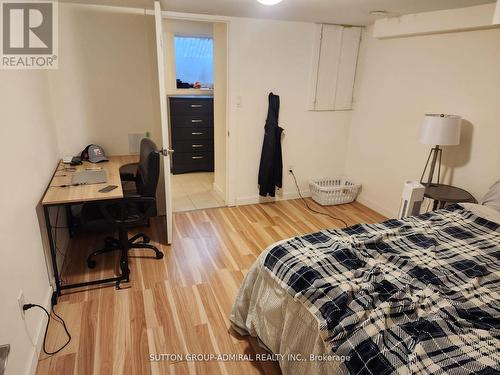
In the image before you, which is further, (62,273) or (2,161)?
Result: (62,273)

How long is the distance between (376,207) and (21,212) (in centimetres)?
354

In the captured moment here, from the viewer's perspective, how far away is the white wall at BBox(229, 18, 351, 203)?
346cm

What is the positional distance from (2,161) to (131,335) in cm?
121

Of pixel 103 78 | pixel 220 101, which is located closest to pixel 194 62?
pixel 220 101

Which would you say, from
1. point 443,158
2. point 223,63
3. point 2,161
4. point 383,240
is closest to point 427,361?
point 383,240

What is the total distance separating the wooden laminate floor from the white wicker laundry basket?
0.65m

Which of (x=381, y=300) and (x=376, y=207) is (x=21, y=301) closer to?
(x=381, y=300)

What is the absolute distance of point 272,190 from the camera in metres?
3.91

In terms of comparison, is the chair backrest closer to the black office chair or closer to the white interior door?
the black office chair

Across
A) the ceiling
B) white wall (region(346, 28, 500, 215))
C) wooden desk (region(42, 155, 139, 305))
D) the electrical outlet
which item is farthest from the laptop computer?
white wall (region(346, 28, 500, 215))

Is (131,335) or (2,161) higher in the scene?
(2,161)

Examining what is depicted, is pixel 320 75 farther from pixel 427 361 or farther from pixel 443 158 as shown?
pixel 427 361

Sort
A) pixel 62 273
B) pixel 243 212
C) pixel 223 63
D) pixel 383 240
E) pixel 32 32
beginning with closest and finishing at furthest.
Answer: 1. pixel 383 240
2. pixel 32 32
3. pixel 62 273
4. pixel 223 63
5. pixel 243 212

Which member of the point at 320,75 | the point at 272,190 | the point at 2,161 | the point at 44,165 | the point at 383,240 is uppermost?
the point at 320,75
